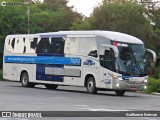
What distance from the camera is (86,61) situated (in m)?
30.7

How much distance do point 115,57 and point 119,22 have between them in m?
28.3

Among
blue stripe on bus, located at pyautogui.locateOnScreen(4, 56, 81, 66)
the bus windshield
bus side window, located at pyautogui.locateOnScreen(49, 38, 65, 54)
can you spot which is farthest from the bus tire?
the bus windshield

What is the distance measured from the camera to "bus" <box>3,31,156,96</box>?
2941 cm

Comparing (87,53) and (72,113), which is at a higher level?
(87,53)

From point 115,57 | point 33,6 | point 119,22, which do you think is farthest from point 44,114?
point 33,6

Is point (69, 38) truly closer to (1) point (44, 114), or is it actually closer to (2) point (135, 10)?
(1) point (44, 114)

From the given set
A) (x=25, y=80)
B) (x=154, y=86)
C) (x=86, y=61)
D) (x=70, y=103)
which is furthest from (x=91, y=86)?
(x=70, y=103)

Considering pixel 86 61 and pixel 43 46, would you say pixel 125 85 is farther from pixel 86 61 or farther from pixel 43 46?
pixel 43 46

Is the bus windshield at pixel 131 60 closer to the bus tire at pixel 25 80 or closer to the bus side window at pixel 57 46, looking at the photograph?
the bus side window at pixel 57 46

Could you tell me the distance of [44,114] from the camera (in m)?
16.2

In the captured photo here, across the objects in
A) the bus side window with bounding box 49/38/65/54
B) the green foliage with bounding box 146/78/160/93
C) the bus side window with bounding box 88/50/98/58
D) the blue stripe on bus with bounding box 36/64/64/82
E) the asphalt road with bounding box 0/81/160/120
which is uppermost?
the bus side window with bounding box 49/38/65/54

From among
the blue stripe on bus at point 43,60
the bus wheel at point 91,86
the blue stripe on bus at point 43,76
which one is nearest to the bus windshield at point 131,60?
the bus wheel at point 91,86

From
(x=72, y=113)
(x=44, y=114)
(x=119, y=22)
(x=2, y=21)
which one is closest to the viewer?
(x=44, y=114)

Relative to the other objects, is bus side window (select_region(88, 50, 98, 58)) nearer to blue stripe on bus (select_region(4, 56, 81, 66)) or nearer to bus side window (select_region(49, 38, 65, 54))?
blue stripe on bus (select_region(4, 56, 81, 66))
